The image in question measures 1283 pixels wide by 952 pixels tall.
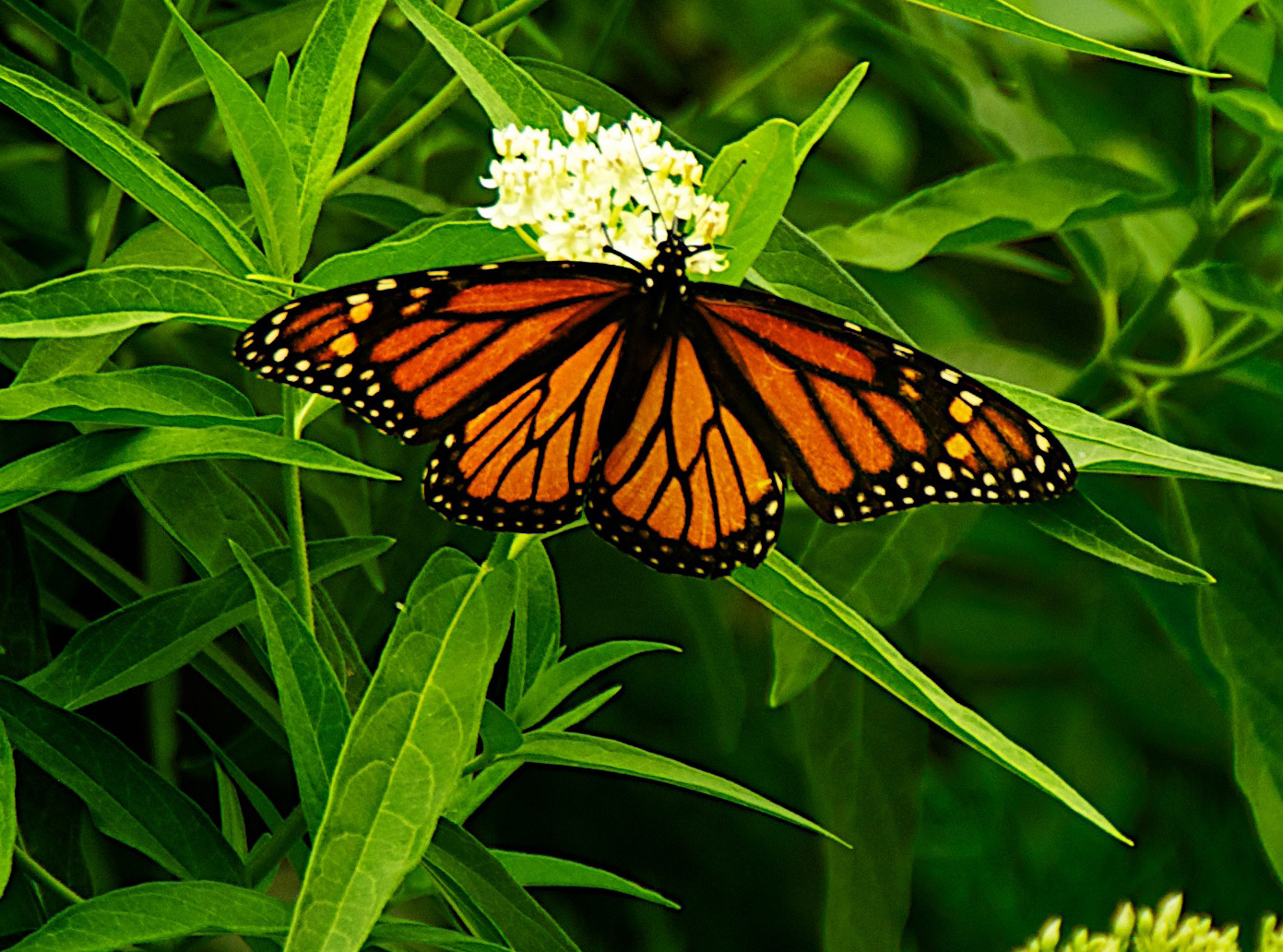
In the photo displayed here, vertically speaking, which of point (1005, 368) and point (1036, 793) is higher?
point (1005, 368)

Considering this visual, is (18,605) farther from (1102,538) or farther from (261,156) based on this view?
(1102,538)

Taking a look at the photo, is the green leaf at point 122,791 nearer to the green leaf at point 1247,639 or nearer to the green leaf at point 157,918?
the green leaf at point 157,918

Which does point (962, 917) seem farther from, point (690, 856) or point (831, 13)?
point (831, 13)

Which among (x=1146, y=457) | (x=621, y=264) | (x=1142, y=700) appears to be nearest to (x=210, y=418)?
(x=621, y=264)

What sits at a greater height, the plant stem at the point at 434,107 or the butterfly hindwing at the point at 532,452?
the plant stem at the point at 434,107

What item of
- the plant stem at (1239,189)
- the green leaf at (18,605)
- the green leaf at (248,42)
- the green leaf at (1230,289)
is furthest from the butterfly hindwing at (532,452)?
the plant stem at (1239,189)

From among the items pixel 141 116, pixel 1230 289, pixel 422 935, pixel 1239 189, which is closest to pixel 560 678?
pixel 422 935

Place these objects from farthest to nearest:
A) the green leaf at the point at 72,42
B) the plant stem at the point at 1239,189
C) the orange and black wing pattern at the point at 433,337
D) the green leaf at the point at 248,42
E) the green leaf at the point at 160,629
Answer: the plant stem at the point at 1239,189, the green leaf at the point at 248,42, the green leaf at the point at 72,42, the green leaf at the point at 160,629, the orange and black wing pattern at the point at 433,337
